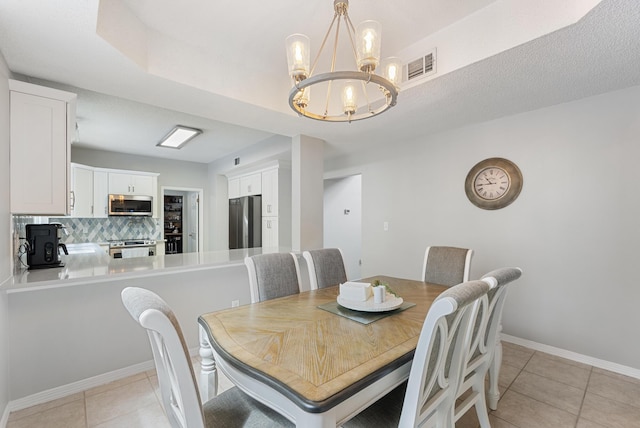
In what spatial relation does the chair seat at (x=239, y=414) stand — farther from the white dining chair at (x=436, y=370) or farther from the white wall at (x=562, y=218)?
the white wall at (x=562, y=218)

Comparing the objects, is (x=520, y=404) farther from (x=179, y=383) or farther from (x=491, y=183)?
(x=179, y=383)

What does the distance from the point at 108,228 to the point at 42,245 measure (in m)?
3.66

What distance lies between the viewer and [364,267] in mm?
4539

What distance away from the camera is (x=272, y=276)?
2.06 m

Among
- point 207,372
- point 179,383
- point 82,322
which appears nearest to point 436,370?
point 179,383

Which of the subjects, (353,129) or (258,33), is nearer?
(258,33)

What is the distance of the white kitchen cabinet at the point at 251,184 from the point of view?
5.19 metres

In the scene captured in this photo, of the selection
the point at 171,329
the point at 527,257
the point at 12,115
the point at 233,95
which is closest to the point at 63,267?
the point at 12,115

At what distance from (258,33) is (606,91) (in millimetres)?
2856

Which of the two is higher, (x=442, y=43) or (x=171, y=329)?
(x=442, y=43)

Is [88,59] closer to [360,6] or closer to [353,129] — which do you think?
[360,6]

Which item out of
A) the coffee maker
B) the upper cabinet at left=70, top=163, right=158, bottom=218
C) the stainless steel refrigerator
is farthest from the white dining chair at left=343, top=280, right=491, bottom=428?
the upper cabinet at left=70, top=163, right=158, bottom=218

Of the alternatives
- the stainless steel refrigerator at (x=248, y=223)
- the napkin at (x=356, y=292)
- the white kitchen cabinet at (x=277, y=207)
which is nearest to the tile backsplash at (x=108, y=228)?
the stainless steel refrigerator at (x=248, y=223)

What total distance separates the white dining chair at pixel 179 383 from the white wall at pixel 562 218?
2.82 metres
